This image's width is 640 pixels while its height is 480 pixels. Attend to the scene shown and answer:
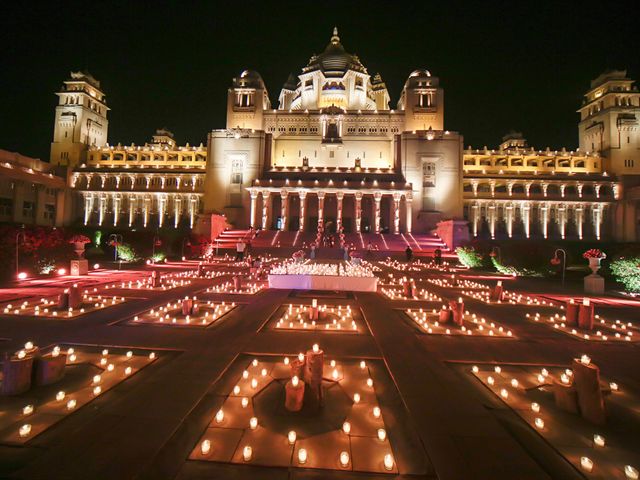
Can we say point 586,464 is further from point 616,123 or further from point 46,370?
point 616,123

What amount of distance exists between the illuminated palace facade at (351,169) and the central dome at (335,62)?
371mm

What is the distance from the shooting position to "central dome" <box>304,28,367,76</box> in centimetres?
7306

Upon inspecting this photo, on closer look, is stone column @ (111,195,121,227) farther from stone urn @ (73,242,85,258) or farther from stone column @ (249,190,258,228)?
stone urn @ (73,242,85,258)

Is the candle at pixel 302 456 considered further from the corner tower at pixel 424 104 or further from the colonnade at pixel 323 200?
the corner tower at pixel 424 104

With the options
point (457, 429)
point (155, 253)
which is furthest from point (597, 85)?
point (457, 429)

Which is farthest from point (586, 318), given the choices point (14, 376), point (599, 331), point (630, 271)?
point (14, 376)

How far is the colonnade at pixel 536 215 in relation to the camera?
199 feet

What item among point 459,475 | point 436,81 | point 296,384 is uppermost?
point 436,81

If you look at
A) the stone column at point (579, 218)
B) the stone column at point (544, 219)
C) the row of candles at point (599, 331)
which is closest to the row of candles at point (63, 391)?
the row of candles at point (599, 331)

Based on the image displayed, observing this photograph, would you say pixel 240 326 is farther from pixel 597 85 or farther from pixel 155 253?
pixel 597 85

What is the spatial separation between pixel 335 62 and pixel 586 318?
75586mm

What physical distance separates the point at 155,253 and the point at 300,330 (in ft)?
73.8

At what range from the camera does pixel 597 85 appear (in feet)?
234

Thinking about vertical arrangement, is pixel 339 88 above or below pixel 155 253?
above
